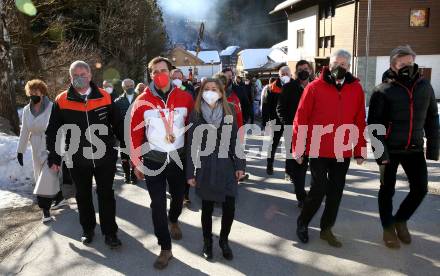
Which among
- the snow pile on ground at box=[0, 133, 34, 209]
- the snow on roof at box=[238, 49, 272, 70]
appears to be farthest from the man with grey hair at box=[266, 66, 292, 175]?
the snow on roof at box=[238, 49, 272, 70]

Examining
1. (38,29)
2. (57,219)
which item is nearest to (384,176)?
(57,219)

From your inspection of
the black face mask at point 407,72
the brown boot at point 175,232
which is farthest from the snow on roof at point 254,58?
the black face mask at point 407,72

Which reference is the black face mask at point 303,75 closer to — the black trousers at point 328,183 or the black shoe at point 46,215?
the black trousers at point 328,183

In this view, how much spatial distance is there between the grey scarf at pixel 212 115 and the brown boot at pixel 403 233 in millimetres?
2247

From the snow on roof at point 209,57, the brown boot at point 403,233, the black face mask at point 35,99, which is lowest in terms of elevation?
the brown boot at point 403,233

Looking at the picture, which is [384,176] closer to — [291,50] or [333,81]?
[333,81]

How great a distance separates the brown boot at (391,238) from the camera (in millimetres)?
4310

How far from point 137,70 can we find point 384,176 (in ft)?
93.1

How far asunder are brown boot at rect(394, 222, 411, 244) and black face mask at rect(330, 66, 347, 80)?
1712mm

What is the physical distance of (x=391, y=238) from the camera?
4.36 metres

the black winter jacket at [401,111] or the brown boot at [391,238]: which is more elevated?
the black winter jacket at [401,111]

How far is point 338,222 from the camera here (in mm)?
5133

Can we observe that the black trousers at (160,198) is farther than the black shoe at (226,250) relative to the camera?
No

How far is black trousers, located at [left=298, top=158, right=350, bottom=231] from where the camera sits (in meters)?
4.32
